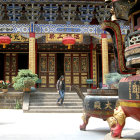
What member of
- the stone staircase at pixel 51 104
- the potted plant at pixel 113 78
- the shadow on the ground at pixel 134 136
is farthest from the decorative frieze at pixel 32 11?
the shadow on the ground at pixel 134 136

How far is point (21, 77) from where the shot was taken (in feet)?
33.0

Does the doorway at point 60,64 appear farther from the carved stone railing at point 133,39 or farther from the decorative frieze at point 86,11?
the carved stone railing at point 133,39

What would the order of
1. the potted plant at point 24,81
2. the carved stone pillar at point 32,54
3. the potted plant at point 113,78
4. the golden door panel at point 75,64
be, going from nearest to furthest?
1. the potted plant at point 24,81
2. the potted plant at point 113,78
3. the carved stone pillar at point 32,54
4. the golden door panel at point 75,64

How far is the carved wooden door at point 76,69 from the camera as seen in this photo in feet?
47.2

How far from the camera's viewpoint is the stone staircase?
881 cm

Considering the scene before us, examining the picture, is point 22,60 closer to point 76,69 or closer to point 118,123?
point 76,69

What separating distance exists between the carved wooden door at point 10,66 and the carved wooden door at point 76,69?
10.5 feet

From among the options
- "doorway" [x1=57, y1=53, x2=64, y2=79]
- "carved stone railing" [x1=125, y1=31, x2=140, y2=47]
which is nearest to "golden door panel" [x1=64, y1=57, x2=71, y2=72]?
"doorway" [x1=57, y1=53, x2=64, y2=79]

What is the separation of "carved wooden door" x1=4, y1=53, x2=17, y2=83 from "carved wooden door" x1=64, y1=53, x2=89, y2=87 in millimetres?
3213

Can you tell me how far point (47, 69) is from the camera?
14.3 metres

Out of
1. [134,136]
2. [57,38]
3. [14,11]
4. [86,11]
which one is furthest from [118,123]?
[57,38]

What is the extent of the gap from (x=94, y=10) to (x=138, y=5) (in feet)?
30.1

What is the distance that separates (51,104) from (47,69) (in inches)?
203

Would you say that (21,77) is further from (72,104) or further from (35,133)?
(35,133)
